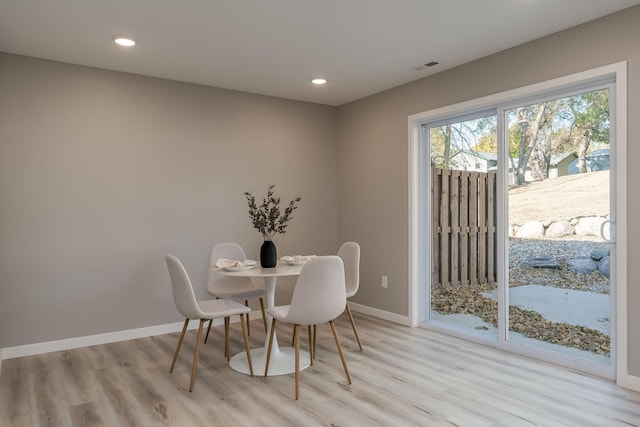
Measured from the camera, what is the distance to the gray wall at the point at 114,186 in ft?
12.0

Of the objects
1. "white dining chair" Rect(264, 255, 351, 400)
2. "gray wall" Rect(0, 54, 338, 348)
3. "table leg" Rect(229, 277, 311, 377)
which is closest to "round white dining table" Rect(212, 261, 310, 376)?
"table leg" Rect(229, 277, 311, 377)

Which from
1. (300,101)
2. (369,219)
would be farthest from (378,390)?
(300,101)

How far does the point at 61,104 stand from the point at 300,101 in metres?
2.46

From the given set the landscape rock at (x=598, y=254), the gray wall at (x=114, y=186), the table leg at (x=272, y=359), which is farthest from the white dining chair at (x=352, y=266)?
the landscape rock at (x=598, y=254)

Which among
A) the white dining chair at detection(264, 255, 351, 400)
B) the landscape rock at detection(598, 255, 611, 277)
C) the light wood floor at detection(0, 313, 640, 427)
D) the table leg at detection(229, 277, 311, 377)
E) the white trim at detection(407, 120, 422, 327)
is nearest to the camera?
the light wood floor at detection(0, 313, 640, 427)

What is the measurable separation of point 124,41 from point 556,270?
146 inches

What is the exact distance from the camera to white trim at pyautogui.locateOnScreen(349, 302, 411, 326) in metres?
4.58

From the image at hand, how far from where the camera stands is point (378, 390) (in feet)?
9.48

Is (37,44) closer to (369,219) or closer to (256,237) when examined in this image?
(256,237)

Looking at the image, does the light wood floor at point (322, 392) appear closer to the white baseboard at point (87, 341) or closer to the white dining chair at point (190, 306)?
the white baseboard at point (87, 341)

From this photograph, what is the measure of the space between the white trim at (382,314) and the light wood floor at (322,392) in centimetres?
76

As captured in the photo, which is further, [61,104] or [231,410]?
[61,104]

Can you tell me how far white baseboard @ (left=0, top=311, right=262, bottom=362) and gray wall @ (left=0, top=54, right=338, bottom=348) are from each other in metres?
0.05

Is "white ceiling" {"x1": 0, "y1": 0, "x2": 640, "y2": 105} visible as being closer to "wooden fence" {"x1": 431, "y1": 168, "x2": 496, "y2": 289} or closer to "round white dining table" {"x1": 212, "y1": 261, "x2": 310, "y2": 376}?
"wooden fence" {"x1": 431, "y1": 168, "x2": 496, "y2": 289}
